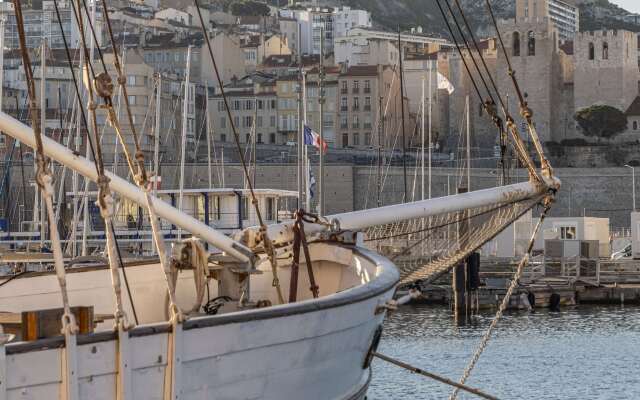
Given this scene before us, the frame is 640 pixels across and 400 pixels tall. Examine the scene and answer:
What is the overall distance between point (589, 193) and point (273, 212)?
5375cm

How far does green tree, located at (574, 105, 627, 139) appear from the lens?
105m

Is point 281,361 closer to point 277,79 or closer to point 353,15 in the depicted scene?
point 277,79

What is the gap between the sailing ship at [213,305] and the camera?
7848 mm

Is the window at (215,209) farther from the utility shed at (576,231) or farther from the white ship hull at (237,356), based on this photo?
the white ship hull at (237,356)

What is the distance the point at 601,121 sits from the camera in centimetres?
10550

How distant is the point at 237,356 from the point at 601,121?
98.8 metres

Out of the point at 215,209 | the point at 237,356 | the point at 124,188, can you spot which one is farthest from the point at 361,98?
the point at 237,356

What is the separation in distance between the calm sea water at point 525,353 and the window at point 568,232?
9.74 m

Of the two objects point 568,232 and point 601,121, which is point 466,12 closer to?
point 601,121

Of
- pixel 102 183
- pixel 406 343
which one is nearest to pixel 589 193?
pixel 406 343

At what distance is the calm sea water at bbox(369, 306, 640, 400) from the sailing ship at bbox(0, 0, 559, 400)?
11.5m

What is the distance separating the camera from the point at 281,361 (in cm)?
895

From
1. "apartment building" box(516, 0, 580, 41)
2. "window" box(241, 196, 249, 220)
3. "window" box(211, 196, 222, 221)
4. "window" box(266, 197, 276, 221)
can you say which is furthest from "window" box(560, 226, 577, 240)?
"apartment building" box(516, 0, 580, 41)

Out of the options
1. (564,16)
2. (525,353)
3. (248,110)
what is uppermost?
(564,16)
